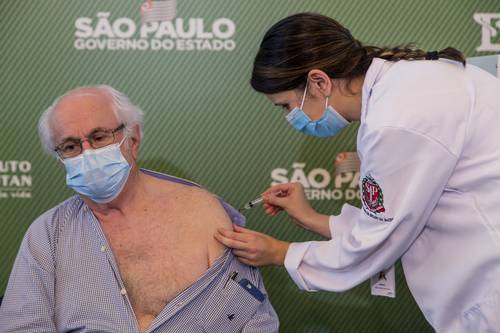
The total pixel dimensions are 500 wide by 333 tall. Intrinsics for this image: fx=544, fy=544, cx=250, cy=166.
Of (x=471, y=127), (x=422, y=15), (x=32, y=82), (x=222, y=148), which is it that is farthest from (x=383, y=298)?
(x=32, y=82)

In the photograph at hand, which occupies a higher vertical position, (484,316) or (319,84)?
(319,84)

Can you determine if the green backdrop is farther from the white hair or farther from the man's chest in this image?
the man's chest

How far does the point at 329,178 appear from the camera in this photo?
7.46 feet

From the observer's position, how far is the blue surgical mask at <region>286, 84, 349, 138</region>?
4.73 feet

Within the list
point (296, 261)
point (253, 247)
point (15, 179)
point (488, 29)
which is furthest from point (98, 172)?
point (488, 29)

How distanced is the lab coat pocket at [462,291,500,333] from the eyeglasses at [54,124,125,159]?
3.56 feet

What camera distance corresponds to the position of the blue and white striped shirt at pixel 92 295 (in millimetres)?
1513

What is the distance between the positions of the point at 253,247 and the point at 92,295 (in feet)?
1.56

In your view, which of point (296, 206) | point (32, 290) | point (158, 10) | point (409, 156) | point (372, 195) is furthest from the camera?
point (158, 10)

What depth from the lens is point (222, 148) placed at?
7.36 feet

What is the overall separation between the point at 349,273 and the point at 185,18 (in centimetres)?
122

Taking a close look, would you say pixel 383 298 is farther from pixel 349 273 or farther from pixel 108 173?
pixel 108 173

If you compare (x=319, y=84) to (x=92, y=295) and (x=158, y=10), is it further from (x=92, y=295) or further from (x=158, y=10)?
(x=158, y=10)

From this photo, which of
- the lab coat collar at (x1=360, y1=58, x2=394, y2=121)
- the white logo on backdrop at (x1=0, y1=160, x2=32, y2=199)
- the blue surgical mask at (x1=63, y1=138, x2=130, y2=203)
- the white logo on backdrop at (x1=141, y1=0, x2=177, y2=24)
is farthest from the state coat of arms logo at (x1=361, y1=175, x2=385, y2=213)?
the white logo on backdrop at (x1=0, y1=160, x2=32, y2=199)
